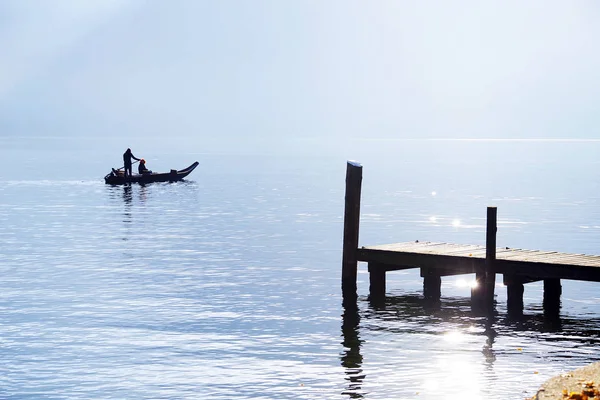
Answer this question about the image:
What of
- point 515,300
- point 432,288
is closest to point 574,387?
point 515,300

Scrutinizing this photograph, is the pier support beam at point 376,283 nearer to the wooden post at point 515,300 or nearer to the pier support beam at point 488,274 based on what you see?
the pier support beam at point 488,274

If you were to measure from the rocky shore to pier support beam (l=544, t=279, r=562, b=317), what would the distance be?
976 cm

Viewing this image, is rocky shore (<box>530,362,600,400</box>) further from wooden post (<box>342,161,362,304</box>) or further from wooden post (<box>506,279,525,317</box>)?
wooden post (<box>342,161,362,304</box>)

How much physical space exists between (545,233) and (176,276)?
2372 centimetres

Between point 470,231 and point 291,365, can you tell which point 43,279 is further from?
point 470,231

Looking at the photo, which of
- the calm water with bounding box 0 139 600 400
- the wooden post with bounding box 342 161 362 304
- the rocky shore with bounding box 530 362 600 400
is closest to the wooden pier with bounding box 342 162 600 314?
the wooden post with bounding box 342 161 362 304

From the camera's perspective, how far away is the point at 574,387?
15.1 meters

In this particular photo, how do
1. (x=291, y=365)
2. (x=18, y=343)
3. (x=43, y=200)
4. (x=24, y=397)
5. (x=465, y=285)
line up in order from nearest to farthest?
1. (x=24, y=397)
2. (x=291, y=365)
3. (x=18, y=343)
4. (x=465, y=285)
5. (x=43, y=200)

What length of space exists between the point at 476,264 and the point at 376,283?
384cm

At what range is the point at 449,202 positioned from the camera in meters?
74.5

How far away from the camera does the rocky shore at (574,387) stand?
1447 centimetres

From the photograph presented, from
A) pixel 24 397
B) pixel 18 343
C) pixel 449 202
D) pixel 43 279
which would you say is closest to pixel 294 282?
pixel 43 279

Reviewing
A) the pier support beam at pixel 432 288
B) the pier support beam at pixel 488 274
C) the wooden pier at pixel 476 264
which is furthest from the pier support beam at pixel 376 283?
the pier support beam at pixel 488 274

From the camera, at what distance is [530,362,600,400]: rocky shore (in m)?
14.5
